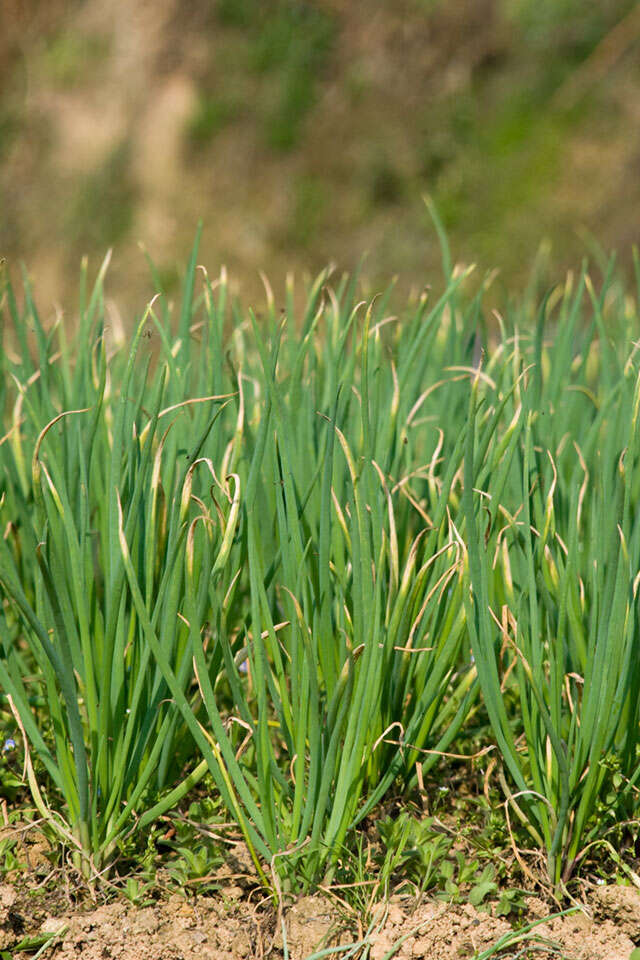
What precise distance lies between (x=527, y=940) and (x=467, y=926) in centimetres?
8

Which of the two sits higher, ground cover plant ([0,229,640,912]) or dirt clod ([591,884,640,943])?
ground cover plant ([0,229,640,912])

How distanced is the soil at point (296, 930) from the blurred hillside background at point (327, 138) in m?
4.97

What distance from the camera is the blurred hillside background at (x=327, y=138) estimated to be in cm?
597

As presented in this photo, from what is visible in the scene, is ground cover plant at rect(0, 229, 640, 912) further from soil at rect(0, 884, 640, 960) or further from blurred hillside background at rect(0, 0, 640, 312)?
blurred hillside background at rect(0, 0, 640, 312)

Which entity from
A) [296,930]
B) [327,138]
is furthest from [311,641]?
→ [327,138]

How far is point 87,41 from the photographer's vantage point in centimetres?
718

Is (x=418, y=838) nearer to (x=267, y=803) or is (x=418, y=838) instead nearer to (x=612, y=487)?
(x=267, y=803)

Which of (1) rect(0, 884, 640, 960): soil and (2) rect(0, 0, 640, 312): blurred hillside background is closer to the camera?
(1) rect(0, 884, 640, 960): soil

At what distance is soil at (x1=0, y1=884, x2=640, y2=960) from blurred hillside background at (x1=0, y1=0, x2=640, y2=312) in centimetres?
497

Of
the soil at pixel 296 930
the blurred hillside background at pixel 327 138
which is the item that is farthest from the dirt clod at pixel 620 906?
the blurred hillside background at pixel 327 138

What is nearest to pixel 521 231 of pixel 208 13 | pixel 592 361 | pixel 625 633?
pixel 208 13

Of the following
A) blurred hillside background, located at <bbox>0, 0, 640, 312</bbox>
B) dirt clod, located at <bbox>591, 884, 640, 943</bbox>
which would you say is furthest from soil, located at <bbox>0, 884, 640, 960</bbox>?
blurred hillside background, located at <bbox>0, 0, 640, 312</bbox>

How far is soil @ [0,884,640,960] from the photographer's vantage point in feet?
3.65

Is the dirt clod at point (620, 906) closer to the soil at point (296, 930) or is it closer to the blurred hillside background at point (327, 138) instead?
the soil at point (296, 930)
